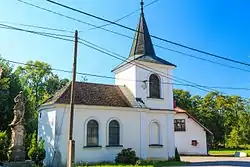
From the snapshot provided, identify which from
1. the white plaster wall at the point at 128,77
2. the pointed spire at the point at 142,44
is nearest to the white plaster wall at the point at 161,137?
the white plaster wall at the point at 128,77

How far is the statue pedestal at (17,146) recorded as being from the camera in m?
17.2

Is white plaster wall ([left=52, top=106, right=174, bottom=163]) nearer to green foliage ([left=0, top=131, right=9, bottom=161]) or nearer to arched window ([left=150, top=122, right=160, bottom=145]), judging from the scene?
arched window ([left=150, top=122, right=160, bottom=145])

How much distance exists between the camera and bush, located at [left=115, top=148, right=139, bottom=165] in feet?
69.7

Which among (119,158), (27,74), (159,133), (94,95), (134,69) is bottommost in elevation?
(119,158)

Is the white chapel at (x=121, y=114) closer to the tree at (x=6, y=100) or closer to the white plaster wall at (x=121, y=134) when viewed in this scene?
the white plaster wall at (x=121, y=134)

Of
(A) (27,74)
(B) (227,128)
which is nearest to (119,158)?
(A) (27,74)

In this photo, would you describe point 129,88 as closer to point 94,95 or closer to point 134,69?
point 134,69

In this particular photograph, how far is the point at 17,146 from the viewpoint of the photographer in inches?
689

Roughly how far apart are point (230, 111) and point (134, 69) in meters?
40.2

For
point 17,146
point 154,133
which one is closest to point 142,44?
point 154,133

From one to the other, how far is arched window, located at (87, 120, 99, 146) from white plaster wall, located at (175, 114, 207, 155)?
57.4 ft

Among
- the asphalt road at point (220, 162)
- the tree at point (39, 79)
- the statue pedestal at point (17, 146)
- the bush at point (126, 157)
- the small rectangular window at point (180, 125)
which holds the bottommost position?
the asphalt road at point (220, 162)

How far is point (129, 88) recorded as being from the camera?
85.3ft

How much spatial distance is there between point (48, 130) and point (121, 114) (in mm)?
5835
